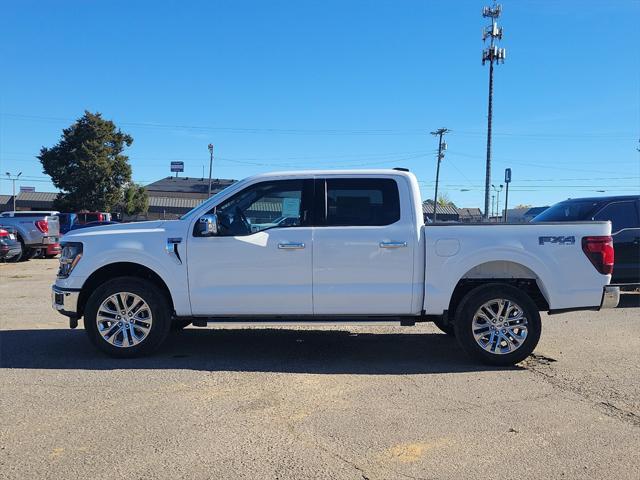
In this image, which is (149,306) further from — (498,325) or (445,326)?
(498,325)

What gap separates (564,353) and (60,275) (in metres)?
6.02

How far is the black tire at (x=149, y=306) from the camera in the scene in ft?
19.6

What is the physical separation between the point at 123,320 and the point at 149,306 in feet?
1.12

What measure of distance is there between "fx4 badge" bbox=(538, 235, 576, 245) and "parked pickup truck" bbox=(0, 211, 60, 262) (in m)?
17.5

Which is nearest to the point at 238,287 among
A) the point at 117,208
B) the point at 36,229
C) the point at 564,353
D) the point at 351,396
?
the point at 351,396

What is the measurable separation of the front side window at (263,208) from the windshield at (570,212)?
5691mm

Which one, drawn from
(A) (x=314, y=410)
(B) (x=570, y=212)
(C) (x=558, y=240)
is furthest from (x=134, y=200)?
(A) (x=314, y=410)

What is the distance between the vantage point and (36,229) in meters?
19.0

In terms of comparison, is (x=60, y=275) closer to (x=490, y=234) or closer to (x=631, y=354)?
(x=490, y=234)

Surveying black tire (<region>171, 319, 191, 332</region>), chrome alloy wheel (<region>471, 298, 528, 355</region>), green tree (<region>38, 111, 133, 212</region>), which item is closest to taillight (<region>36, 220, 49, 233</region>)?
black tire (<region>171, 319, 191, 332</region>)

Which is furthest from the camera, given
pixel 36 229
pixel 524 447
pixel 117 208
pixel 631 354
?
pixel 117 208

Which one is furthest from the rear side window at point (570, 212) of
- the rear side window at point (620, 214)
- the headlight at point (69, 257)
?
the headlight at point (69, 257)

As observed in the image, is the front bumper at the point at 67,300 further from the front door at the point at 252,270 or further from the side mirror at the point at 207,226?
the side mirror at the point at 207,226

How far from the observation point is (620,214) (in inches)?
390
